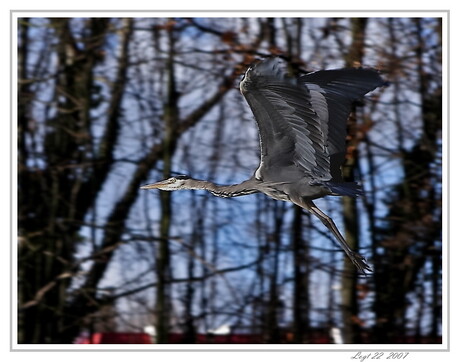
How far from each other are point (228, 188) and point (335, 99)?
0.82 metres

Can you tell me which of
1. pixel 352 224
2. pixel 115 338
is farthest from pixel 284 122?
pixel 115 338

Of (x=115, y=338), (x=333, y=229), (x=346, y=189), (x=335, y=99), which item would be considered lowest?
(x=115, y=338)

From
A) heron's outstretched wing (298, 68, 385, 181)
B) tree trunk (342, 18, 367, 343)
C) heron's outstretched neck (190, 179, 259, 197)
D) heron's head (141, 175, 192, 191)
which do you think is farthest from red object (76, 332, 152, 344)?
heron's outstretched wing (298, 68, 385, 181)

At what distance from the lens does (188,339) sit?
7.04 meters

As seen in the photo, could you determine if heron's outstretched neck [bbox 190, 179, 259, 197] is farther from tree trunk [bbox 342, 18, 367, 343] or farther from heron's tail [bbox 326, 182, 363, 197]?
tree trunk [bbox 342, 18, 367, 343]

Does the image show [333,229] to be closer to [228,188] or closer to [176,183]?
[228,188]

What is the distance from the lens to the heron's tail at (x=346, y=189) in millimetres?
4281

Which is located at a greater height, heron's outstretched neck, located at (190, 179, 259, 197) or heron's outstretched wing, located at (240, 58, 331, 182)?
heron's outstretched wing, located at (240, 58, 331, 182)

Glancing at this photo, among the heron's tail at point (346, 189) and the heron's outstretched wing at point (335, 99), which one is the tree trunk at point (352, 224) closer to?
the heron's outstretched wing at point (335, 99)

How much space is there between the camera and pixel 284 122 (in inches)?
170

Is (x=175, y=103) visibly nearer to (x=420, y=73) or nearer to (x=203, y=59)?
(x=203, y=59)

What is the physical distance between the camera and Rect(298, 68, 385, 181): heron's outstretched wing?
460cm

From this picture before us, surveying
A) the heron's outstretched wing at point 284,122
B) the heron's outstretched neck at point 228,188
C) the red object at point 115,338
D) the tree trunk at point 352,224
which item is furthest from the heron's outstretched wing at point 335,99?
the red object at point 115,338

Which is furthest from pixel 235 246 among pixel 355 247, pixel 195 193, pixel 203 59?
pixel 203 59
